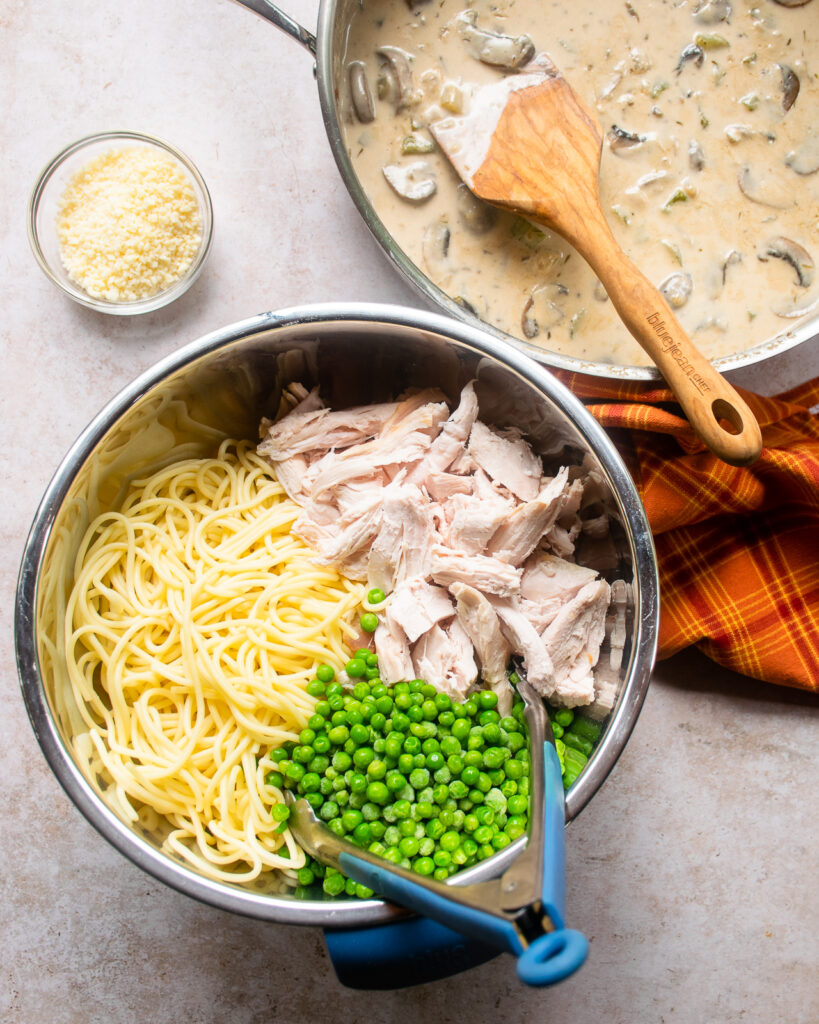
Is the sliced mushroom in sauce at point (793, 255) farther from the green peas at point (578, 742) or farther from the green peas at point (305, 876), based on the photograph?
the green peas at point (305, 876)

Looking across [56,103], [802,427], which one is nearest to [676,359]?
[802,427]

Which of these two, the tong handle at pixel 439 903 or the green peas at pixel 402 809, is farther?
the green peas at pixel 402 809

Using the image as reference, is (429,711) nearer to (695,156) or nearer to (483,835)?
(483,835)

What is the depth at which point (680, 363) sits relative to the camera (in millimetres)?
2096

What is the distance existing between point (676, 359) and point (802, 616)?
37.5 inches

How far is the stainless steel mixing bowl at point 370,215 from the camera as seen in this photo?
2072 mm

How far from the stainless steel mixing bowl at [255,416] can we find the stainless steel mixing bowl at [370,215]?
6.9 inches

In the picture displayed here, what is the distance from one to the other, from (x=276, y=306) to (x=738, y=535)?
162cm

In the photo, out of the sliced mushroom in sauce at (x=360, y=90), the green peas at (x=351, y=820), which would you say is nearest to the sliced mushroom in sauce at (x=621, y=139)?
the sliced mushroom in sauce at (x=360, y=90)

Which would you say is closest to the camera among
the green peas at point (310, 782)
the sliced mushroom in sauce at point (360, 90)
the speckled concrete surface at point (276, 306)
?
the green peas at point (310, 782)

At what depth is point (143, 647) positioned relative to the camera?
7.13 feet

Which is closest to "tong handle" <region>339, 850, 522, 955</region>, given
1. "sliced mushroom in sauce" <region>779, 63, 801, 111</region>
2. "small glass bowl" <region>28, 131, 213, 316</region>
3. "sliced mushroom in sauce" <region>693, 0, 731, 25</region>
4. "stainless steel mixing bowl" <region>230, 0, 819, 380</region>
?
"stainless steel mixing bowl" <region>230, 0, 819, 380</region>

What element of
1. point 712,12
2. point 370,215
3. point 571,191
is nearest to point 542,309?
point 571,191

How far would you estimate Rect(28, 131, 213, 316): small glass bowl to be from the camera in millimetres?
2410
